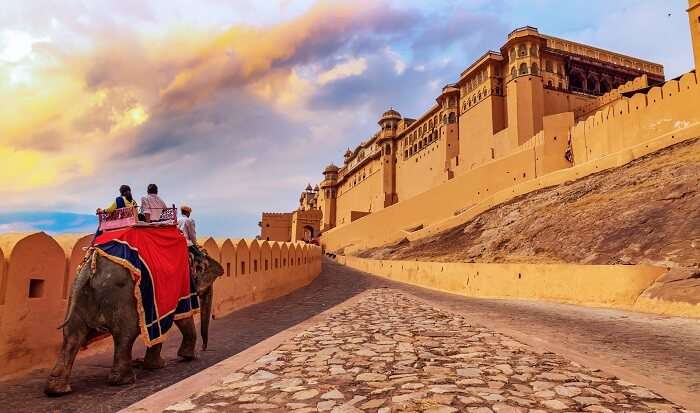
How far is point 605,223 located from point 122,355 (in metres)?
17.2

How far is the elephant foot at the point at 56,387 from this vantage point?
368 centimetres

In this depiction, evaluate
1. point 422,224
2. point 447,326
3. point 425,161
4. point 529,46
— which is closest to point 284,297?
point 447,326

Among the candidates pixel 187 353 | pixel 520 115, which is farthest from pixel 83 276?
pixel 520 115

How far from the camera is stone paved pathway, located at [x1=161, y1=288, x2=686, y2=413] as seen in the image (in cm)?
319

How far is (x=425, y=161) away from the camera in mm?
45500

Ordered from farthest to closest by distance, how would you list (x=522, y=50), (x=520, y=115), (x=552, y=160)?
(x=522, y=50)
(x=520, y=115)
(x=552, y=160)

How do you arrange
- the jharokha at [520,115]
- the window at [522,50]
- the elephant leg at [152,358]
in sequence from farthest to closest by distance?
1. the window at [522,50]
2. the jharokha at [520,115]
3. the elephant leg at [152,358]

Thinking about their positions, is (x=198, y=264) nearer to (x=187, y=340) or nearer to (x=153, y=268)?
(x=187, y=340)

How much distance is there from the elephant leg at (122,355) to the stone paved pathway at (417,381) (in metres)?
1.07

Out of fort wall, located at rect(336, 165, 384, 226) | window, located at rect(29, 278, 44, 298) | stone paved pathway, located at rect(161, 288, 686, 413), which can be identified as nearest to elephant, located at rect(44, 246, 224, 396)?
window, located at rect(29, 278, 44, 298)

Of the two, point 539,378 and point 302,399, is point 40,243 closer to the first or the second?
point 302,399

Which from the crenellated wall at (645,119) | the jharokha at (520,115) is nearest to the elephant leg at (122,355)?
the crenellated wall at (645,119)

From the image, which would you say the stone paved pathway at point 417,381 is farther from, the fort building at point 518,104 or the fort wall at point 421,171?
the fort wall at point 421,171

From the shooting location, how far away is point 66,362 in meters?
3.75
